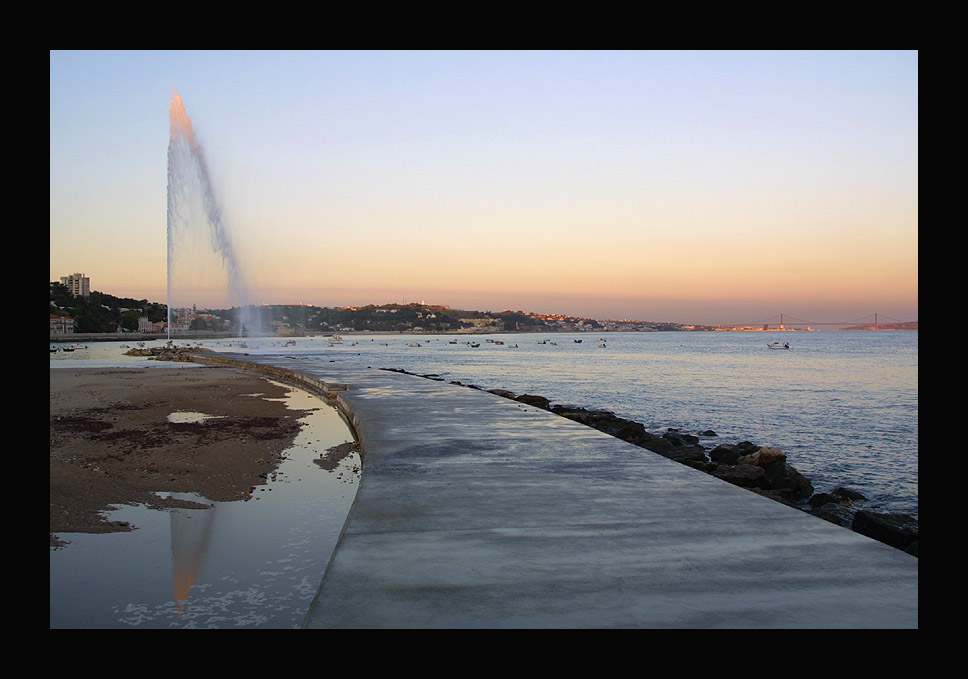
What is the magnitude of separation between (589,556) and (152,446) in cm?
1083

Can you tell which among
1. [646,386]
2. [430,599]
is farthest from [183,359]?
[430,599]

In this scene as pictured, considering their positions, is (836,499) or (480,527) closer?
(480,527)

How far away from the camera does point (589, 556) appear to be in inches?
194

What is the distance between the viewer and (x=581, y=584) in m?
4.36

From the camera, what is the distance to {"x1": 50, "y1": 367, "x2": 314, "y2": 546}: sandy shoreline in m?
9.12

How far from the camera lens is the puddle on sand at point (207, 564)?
5.26 metres

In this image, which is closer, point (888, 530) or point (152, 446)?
point (888, 530)

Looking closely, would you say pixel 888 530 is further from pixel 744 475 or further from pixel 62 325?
pixel 62 325

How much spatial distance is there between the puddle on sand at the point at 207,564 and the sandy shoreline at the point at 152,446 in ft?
1.68

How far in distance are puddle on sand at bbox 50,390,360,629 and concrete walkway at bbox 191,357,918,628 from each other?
75cm

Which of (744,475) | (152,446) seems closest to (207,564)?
(152,446)
